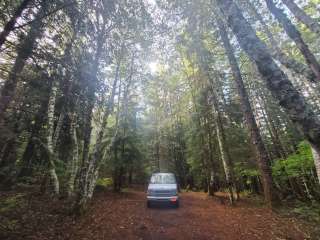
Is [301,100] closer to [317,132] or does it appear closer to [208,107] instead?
[317,132]

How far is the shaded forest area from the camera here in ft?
17.6

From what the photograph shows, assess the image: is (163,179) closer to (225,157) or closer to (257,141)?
(225,157)

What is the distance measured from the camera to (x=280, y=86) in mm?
2523

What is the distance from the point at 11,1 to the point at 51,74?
1.92 metres

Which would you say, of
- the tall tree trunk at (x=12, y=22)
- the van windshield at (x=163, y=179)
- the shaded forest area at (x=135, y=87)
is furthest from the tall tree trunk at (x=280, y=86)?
the van windshield at (x=163, y=179)

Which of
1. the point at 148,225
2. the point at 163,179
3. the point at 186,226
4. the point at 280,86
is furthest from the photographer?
the point at 163,179

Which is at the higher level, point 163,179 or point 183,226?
point 163,179

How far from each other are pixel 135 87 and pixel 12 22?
39.7ft

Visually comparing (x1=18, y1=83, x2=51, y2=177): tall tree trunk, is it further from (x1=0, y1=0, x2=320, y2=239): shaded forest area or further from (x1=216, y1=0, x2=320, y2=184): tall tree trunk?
(x1=216, y1=0, x2=320, y2=184): tall tree trunk

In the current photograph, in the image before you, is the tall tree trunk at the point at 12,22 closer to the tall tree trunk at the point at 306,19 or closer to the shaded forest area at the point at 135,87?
the shaded forest area at the point at 135,87

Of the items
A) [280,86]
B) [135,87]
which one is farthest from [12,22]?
[135,87]

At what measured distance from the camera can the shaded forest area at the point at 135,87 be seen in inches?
211

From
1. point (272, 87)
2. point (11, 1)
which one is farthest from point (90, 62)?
point (272, 87)

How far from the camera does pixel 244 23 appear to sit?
3154mm
